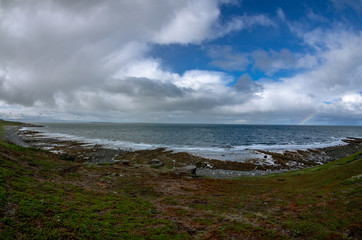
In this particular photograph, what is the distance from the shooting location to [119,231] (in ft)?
31.2

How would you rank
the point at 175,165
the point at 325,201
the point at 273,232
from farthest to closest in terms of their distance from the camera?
the point at 175,165 → the point at 325,201 → the point at 273,232

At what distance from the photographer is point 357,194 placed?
42.3ft

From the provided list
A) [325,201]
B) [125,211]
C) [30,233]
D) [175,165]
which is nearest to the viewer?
[30,233]

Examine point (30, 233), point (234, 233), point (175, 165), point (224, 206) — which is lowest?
point (175, 165)

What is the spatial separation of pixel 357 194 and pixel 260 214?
7.72m

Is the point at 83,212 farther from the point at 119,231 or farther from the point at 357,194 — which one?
the point at 357,194

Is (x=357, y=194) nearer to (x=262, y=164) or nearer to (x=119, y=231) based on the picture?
(x=119, y=231)

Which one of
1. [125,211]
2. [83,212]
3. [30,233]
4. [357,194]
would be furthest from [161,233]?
[357,194]

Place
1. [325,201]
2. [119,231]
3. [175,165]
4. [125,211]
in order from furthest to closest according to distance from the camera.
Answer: [175,165], [325,201], [125,211], [119,231]

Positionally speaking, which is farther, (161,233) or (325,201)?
(325,201)

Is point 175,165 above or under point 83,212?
under

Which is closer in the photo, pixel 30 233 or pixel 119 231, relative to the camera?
pixel 30 233

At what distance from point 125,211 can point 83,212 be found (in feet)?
9.78

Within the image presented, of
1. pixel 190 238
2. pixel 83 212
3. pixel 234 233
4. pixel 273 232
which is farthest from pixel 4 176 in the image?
pixel 273 232
